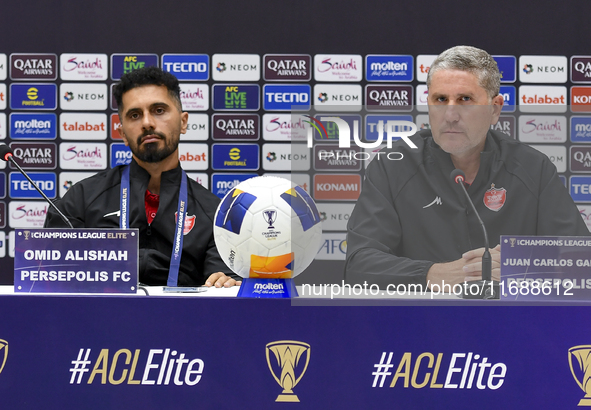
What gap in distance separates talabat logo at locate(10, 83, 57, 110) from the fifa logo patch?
276cm

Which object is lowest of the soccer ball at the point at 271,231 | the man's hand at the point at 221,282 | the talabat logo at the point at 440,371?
the talabat logo at the point at 440,371

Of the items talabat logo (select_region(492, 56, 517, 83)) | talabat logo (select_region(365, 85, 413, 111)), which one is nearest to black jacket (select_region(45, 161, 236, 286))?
talabat logo (select_region(365, 85, 413, 111))

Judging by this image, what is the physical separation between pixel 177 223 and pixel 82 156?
1615 mm

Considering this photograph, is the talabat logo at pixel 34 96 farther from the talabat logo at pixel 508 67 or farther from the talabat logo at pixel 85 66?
the talabat logo at pixel 508 67

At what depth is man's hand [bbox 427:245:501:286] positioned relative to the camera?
3.45 ft

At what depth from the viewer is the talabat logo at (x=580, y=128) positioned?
3.46 feet

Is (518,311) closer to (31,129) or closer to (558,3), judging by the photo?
(558,3)

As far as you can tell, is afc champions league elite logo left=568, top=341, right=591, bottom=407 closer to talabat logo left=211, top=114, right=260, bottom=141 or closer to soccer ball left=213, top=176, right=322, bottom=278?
soccer ball left=213, top=176, right=322, bottom=278

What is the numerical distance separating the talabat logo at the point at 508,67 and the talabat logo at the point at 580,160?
2123 millimetres

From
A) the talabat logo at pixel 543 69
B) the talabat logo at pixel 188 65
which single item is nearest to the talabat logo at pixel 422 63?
the talabat logo at pixel 543 69

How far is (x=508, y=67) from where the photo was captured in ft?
9.90

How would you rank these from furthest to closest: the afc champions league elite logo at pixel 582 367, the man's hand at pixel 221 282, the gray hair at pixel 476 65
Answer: the man's hand at pixel 221 282 < the gray hair at pixel 476 65 < the afc champions league elite logo at pixel 582 367

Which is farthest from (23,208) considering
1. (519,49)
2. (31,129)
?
(519,49)

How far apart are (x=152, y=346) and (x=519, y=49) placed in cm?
277
